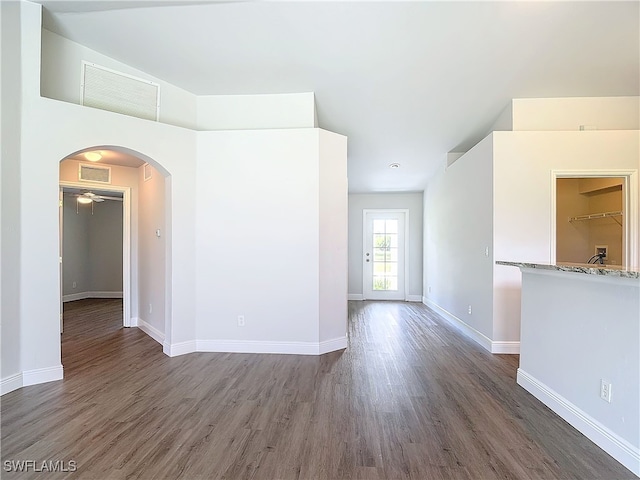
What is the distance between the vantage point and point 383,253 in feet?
24.0

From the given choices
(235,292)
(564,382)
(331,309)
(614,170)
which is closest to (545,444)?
(564,382)

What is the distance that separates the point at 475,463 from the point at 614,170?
357 cm

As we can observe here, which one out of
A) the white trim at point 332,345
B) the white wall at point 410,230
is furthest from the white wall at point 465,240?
the white trim at point 332,345

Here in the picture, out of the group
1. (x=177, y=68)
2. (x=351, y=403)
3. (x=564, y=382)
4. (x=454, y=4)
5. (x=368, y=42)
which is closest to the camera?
(x=564, y=382)

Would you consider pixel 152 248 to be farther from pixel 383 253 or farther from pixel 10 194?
pixel 383 253

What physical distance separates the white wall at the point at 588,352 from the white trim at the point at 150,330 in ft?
12.8

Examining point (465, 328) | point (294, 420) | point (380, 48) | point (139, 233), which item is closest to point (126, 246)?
point (139, 233)

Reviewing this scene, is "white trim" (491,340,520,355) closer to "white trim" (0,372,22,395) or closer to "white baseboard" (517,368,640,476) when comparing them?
"white baseboard" (517,368,640,476)

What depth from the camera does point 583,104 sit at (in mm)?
3703

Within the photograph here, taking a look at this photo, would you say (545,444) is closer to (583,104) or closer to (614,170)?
(614,170)

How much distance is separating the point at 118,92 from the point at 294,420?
3567 millimetres

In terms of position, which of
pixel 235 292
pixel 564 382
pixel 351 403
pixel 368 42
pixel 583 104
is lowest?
pixel 351 403

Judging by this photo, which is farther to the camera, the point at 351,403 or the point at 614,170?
the point at 614,170

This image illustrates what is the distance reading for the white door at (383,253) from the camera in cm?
729
